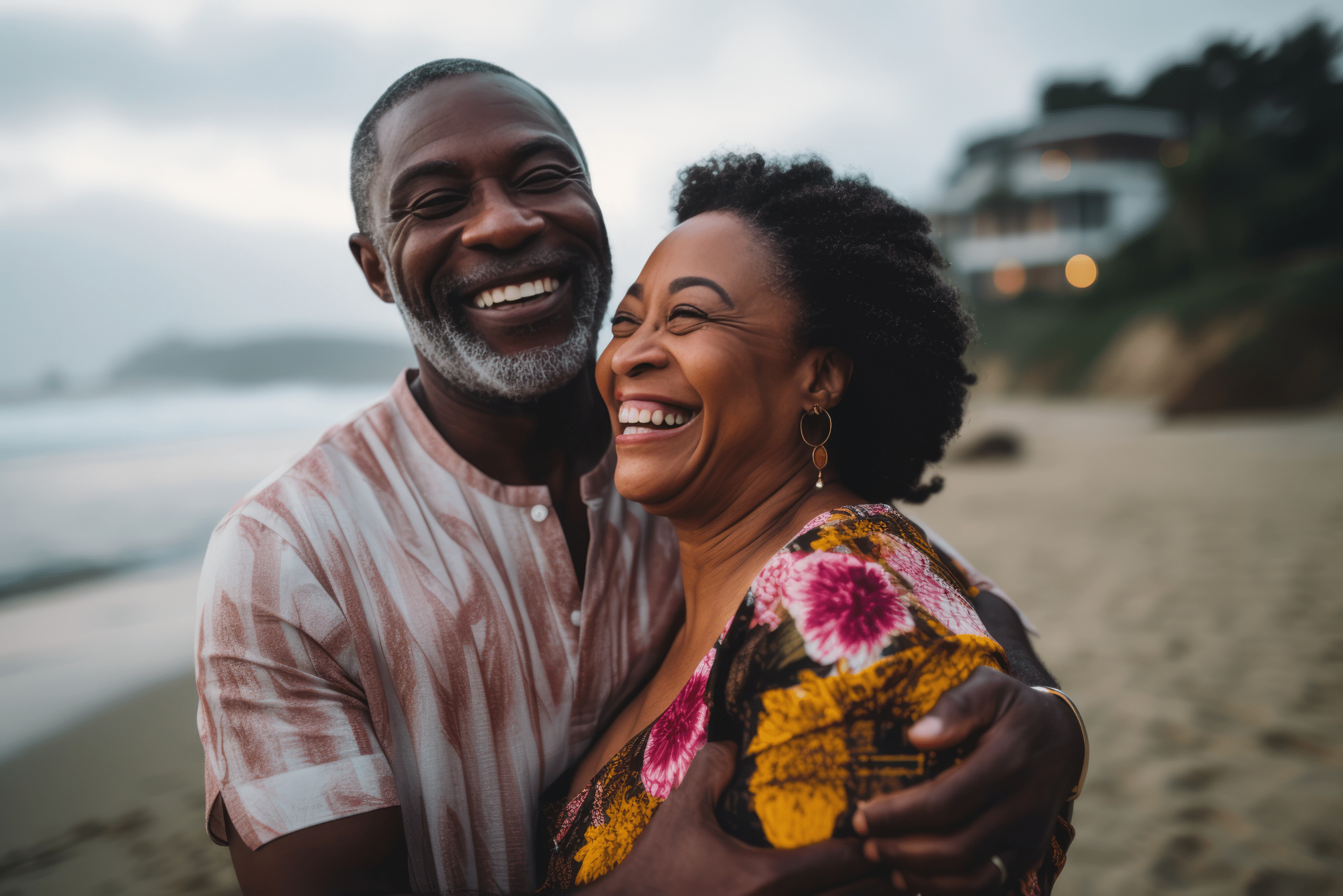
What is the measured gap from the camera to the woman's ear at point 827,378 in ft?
6.75

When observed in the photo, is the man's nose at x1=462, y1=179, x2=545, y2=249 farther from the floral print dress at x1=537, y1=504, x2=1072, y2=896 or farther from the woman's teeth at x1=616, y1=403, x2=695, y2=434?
the floral print dress at x1=537, y1=504, x2=1072, y2=896

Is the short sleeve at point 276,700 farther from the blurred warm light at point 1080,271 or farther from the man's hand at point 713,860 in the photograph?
the blurred warm light at point 1080,271

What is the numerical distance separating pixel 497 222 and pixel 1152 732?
16.2 feet

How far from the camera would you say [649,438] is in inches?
80.9

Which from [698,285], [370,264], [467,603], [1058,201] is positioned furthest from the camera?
[1058,201]

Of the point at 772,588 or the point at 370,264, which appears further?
the point at 370,264

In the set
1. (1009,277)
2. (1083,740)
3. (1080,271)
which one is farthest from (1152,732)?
(1009,277)

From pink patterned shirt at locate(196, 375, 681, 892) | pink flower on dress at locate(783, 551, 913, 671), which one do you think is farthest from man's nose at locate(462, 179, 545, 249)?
pink flower on dress at locate(783, 551, 913, 671)

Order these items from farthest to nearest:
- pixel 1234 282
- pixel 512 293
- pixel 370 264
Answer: pixel 1234 282
pixel 370 264
pixel 512 293

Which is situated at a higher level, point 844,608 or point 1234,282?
point 844,608

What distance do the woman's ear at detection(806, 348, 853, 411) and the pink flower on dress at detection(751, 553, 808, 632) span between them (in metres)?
0.57

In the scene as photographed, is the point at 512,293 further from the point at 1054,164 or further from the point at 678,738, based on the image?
the point at 1054,164

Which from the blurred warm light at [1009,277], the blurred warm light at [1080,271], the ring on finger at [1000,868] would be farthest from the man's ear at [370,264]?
the blurred warm light at [1009,277]

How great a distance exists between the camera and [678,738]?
176 cm
